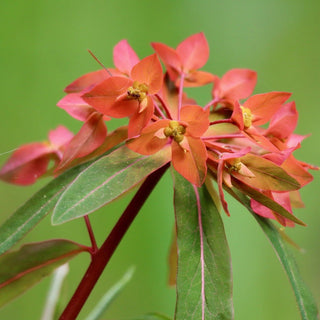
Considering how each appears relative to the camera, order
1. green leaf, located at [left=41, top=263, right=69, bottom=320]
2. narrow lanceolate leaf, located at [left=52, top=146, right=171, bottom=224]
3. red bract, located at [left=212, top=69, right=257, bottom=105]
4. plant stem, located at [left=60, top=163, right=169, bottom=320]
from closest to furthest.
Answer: narrow lanceolate leaf, located at [left=52, top=146, right=171, bottom=224] < plant stem, located at [left=60, top=163, right=169, bottom=320] < red bract, located at [left=212, top=69, right=257, bottom=105] < green leaf, located at [left=41, top=263, right=69, bottom=320]

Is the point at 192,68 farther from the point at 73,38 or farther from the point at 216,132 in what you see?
the point at 73,38

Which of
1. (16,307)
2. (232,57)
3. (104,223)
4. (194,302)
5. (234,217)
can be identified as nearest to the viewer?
(194,302)

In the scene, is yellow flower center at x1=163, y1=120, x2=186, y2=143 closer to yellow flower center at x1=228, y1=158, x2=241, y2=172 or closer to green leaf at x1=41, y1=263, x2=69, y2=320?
yellow flower center at x1=228, y1=158, x2=241, y2=172

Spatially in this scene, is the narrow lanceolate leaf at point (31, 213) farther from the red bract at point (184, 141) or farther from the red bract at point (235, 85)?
the red bract at point (235, 85)

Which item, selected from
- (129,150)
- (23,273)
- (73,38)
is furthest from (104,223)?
(129,150)

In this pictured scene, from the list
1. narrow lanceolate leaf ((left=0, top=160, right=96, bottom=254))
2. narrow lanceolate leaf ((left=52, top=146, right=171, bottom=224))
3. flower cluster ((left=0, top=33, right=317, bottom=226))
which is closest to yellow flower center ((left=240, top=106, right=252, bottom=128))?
flower cluster ((left=0, top=33, right=317, bottom=226))

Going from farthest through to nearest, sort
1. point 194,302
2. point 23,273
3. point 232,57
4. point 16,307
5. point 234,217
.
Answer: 1. point 232,57
2. point 234,217
3. point 16,307
4. point 23,273
5. point 194,302

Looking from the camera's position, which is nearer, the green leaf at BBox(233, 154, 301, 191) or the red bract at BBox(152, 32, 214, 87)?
the green leaf at BBox(233, 154, 301, 191)

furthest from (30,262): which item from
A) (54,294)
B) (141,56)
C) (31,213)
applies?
(141,56)
